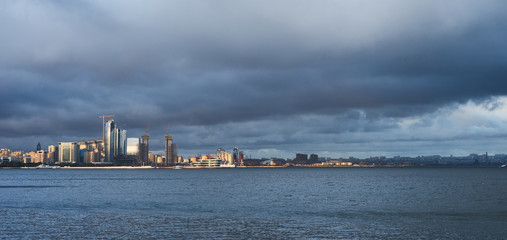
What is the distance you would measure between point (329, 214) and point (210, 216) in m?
19.2

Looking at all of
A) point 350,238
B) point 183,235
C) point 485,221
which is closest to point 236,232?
point 183,235

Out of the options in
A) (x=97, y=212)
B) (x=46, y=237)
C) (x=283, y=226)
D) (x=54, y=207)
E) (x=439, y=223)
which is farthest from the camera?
(x=54, y=207)

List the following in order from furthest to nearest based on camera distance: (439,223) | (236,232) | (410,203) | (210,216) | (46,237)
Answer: (410,203) → (210,216) → (439,223) → (236,232) → (46,237)

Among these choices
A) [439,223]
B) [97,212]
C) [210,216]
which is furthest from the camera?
[97,212]

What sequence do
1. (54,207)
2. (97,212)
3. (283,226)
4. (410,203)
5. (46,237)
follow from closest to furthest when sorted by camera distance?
1. (46,237)
2. (283,226)
3. (97,212)
4. (54,207)
5. (410,203)

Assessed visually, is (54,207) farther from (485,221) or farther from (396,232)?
(485,221)

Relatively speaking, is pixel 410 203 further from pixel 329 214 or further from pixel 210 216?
pixel 210 216

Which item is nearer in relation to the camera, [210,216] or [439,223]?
[439,223]

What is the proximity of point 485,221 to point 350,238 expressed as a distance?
26.7 meters

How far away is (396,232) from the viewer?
5550 cm

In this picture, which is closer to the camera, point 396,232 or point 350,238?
point 350,238

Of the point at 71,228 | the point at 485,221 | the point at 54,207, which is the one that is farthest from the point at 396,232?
the point at 54,207

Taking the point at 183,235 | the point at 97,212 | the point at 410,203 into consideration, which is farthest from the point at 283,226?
the point at 410,203

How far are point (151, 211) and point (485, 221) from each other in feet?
170
